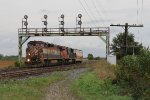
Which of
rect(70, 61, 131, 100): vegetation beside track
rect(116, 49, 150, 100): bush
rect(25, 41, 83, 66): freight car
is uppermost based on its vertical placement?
rect(25, 41, 83, 66): freight car

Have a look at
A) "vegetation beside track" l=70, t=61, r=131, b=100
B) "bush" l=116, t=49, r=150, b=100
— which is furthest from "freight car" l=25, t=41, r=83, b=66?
"bush" l=116, t=49, r=150, b=100

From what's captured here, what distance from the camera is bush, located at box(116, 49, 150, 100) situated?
23.9m

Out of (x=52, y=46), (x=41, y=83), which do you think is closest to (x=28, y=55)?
(x=52, y=46)

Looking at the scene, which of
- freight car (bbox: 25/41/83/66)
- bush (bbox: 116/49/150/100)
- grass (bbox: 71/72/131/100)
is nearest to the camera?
bush (bbox: 116/49/150/100)

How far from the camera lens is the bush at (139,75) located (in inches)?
941

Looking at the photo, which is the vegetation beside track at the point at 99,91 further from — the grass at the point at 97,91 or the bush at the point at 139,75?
the bush at the point at 139,75

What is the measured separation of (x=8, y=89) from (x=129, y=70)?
736 cm

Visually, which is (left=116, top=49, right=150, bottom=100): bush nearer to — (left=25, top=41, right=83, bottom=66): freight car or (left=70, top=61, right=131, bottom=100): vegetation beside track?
(left=70, top=61, right=131, bottom=100): vegetation beside track

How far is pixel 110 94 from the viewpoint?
28016 millimetres

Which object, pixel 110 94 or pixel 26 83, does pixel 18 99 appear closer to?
pixel 110 94

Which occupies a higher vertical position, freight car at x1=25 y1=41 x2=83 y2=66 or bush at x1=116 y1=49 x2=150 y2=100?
freight car at x1=25 y1=41 x2=83 y2=66

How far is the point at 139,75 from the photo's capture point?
2433 centimetres

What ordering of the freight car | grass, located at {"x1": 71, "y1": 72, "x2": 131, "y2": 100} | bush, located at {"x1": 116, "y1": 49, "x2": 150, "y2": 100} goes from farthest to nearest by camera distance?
the freight car < grass, located at {"x1": 71, "y1": 72, "x2": 131, "y2": 100} < bush, located at {"x1": 116, "y1": 49, "x2": 150, "y2": 100}

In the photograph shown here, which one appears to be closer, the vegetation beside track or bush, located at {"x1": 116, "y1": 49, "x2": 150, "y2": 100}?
bush, located at {"x1": 116, "y1": 49, "x2": 150, "y2": 100}
